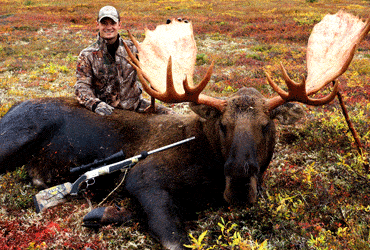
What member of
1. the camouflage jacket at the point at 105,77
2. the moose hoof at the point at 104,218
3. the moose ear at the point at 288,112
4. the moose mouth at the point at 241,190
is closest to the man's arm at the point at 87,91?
the camouflage jacket at the point at 105,77

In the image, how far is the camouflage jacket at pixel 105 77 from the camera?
5.82m

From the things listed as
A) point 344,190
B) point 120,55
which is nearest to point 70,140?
point 120,55

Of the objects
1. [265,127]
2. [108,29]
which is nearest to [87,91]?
[108,29]

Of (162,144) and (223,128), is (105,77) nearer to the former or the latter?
(162,144)

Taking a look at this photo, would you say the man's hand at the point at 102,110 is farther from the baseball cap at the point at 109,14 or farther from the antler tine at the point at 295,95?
the antler tine at the point at 295,95

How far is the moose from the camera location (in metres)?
3.68

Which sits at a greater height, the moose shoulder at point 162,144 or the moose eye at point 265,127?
the moose eye at point 265,127

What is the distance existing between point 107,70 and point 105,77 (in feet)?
0.53

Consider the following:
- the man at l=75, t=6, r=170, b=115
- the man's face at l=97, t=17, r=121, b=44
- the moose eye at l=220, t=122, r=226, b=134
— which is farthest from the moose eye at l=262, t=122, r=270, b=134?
the man's face at l=97, t=17, r=121, b=44

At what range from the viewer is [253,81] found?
10.2 m

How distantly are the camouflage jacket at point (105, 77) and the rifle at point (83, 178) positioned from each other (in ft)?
4.98

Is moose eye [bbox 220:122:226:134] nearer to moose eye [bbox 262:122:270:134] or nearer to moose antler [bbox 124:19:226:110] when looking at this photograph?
moose antler [bbox 124:19:226:110]

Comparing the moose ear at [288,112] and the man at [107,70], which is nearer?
the moose ear at [288,112]

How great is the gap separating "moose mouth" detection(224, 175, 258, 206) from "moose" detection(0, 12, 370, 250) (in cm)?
1
